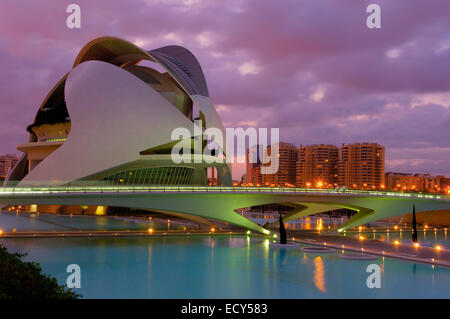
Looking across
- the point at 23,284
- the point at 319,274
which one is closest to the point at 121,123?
the point at 319,274

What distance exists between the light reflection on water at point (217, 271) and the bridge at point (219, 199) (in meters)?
3.45

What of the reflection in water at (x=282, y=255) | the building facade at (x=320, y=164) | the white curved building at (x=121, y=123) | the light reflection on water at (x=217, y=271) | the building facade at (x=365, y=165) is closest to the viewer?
the light reflection on water at (x=217, y=271)

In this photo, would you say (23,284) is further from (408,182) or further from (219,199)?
(408,182)

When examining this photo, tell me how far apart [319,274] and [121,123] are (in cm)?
2963

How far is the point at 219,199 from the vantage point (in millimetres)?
39562

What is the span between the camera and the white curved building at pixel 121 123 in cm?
4466

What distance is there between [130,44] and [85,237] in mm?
24816

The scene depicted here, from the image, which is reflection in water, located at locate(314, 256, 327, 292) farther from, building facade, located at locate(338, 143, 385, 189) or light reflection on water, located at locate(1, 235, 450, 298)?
building facade, located at locate(338, 143, 385, 189)

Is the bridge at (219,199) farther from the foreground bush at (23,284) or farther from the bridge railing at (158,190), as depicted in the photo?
the foreground bush at (23,284)

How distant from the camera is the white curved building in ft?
147

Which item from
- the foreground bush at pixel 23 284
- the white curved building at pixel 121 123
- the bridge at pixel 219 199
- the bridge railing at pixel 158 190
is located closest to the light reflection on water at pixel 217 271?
the bridge at pixel 219 199

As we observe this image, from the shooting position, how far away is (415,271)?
24.8m

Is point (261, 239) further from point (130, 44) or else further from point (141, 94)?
point (130, 44)

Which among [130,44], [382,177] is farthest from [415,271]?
[382,177]
